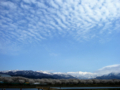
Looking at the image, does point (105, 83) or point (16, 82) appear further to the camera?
point (105, 83)

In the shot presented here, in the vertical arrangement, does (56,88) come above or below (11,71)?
below

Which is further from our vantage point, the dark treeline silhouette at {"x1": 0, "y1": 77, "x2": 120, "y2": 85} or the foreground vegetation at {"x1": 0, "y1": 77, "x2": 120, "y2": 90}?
the dark treeline silhouette at {"x1": 0, "y1": 77, "x2": 120, "y2": 85}

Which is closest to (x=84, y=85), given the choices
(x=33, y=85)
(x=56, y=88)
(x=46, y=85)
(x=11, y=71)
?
(x=56, y=88)

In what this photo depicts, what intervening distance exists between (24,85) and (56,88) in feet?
11.5

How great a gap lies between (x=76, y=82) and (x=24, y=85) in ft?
18.9

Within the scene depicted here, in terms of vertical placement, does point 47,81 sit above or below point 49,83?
above

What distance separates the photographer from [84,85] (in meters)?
14.0

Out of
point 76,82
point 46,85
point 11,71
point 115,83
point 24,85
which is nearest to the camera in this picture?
point 24,85

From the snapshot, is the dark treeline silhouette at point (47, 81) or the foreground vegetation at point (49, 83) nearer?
the foreground vegetation at point (49, 83)

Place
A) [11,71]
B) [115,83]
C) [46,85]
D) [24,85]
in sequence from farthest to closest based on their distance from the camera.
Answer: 1. [11,71]
2. [115,83]
3. [46,85]
4. [24,85]

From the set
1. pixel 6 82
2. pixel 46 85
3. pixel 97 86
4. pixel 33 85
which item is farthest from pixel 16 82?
pixel 97 86

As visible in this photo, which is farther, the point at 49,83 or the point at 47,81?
the point at 47,81

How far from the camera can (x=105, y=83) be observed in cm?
1502

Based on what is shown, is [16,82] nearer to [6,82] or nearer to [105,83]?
[6,82]
